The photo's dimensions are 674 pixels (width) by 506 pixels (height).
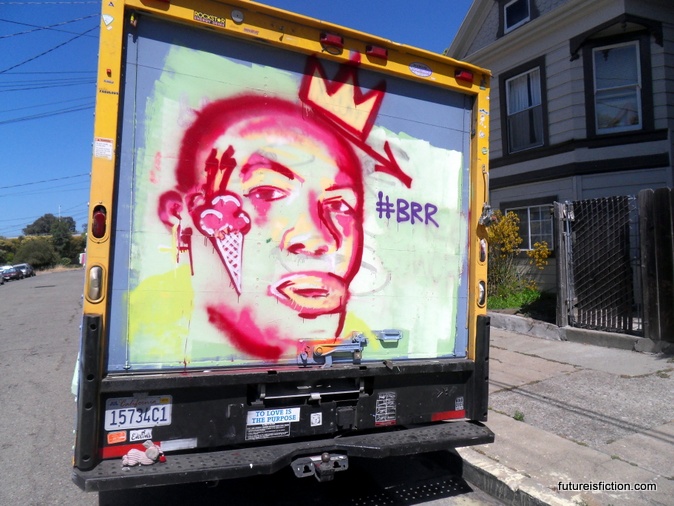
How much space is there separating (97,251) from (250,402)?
1263 millimetres

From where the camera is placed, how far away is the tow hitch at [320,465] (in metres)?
3.35

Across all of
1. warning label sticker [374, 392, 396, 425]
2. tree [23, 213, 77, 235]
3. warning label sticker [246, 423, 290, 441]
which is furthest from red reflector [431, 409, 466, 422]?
tree [23, 213, 77, 235]

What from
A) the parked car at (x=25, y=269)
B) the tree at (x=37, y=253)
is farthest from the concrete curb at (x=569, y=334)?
the tree at (x=37, y=253)

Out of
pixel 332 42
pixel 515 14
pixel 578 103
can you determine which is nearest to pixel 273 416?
pixel 332 42

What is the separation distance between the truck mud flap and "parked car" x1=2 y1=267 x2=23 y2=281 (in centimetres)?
5037

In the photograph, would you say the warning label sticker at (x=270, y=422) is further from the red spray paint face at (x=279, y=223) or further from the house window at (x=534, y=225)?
the house window at (x=534, y=225)

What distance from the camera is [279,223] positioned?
3.50 m

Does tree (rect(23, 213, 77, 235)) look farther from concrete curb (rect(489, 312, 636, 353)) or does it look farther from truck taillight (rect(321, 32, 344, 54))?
truck taillight (rect(321, 32, 344, 54))

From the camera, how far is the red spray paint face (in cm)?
333

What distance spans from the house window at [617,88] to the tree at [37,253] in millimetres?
72602

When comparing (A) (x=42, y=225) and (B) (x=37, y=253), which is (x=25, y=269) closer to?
(B) (x=37, y=253)

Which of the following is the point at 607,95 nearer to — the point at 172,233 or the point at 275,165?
the point at 275,165

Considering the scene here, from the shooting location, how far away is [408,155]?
3.96 meters

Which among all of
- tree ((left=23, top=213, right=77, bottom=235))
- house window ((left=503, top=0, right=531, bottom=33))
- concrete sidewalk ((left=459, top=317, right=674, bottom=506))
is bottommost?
concrete sidewalk ((left=459, top=317, right=674, bottom=506))
